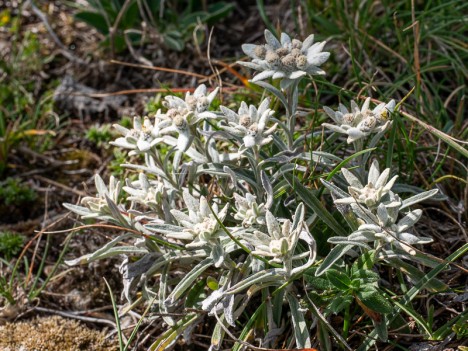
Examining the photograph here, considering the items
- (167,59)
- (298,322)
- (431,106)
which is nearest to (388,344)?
(298,322)

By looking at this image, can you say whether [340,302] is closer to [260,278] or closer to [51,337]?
[260,278]

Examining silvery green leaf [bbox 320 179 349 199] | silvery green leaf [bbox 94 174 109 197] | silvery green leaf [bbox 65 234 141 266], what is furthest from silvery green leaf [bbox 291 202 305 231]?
silvery green leaf [bbox 94 174 109 197]

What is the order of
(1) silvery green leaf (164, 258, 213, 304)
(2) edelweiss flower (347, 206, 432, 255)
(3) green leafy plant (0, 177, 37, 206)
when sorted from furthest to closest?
1. (3) green leafy plant (0, 177, 37, 206)
2. (1) silvery green leaf (164, 258, 213, 304)
3. (2) edelweiss flower (347, 206, 432, 255)

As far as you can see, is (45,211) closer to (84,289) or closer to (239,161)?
(84,289)

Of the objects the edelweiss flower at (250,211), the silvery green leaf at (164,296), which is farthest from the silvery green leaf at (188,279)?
the edelweiss flower at (250,211)

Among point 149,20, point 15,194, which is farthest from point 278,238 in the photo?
point 149,20

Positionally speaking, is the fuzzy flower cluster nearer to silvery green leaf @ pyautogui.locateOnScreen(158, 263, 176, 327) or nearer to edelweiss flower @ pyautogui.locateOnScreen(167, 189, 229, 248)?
edelweiss flower @ pyautogui.locateOnScreen(167, 189, 229, 248)
